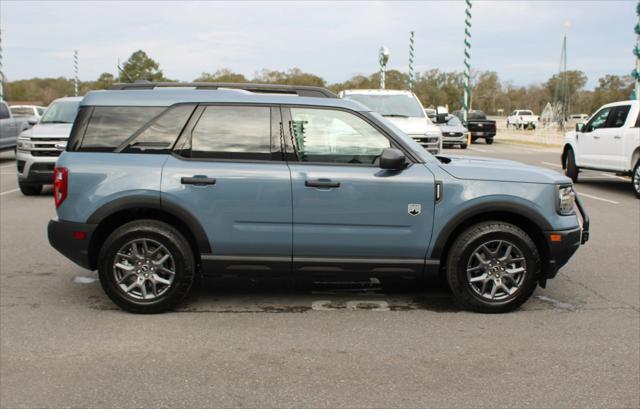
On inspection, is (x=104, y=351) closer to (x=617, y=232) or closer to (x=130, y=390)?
(x=130, y=390)

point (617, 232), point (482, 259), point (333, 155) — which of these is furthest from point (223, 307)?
point (617, 232)

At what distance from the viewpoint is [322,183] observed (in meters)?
5.11

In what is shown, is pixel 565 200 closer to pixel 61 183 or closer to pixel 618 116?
pixel 61 183

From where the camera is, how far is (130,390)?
12.4 feet

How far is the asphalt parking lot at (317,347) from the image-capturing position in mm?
3736

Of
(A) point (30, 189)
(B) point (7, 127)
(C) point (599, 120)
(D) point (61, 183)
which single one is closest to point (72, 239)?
(D) point (61, 183)

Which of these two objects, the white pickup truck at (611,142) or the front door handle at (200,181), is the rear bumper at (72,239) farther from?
the white pickup truck at (611,142)

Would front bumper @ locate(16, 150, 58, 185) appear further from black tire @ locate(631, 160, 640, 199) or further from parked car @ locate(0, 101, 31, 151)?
black tire @ locate(631, 160, 640, 199)

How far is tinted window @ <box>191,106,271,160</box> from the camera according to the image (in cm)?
525

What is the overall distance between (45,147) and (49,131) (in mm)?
451

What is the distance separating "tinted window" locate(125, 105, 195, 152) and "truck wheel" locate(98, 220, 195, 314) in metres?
0.61

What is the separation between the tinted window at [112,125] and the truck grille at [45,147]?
25.7ft

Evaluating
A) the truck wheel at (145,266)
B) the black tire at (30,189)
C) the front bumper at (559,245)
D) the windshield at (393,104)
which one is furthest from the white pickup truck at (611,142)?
the black tire at (30,189)

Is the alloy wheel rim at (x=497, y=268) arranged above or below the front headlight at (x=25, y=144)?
below
